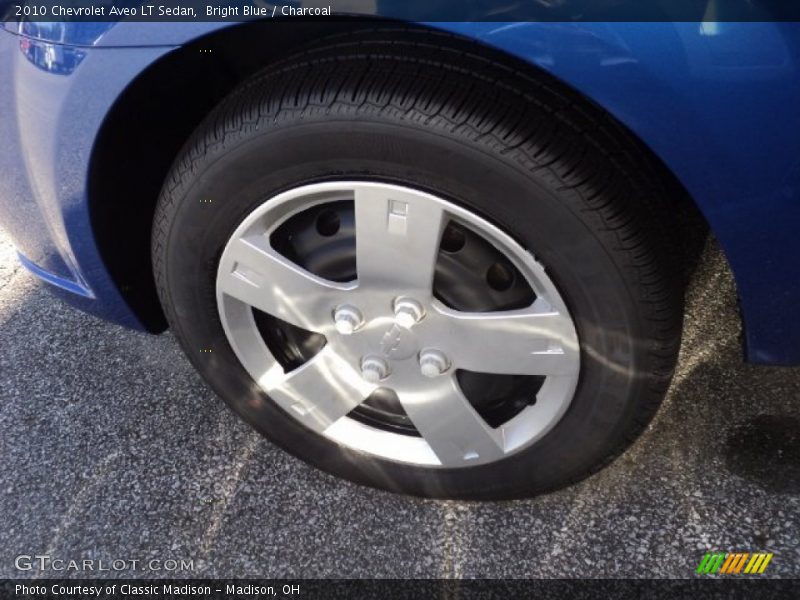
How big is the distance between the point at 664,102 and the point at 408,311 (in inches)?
21.8

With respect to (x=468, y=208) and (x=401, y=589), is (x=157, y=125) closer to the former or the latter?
(x=468, y=208)

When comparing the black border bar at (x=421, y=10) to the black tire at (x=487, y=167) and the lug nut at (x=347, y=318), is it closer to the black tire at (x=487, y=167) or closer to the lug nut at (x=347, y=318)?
the black tire at (x=487, y=167)

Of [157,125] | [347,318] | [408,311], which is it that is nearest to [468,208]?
[408,311]

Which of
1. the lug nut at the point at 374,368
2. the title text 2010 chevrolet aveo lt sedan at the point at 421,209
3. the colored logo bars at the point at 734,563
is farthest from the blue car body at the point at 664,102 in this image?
the lug nut at the point at 374,368

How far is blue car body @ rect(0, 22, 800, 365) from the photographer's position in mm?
946

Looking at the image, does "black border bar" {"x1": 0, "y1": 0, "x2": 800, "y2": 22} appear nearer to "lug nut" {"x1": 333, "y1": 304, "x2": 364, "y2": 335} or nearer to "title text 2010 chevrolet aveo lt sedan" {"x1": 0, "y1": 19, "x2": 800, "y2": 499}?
"title text 2010 chevrolet aveo lt sedan" {"x1": 0, "y1": 19, "x2": 800, "y2": 499}

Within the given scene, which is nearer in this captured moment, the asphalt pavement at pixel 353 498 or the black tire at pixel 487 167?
the black tire at pixel 487 167

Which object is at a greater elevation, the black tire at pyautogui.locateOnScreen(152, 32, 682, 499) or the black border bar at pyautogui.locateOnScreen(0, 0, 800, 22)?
the black border bar at pyautogui.locateOnScreen(0, 0, 800, 22)

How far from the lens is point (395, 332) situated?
1.37m

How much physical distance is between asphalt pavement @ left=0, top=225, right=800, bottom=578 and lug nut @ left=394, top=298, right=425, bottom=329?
503 mm

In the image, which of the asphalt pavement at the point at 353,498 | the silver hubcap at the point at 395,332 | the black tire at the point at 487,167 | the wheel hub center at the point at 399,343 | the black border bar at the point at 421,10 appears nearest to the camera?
the black border bar at the point at 421,10

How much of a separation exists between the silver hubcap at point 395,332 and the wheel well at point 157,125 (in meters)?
0.28

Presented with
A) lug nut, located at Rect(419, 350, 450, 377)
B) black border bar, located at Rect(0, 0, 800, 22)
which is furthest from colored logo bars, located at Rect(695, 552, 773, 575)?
black border bar, located at Rect(0, 0, 800, 22)

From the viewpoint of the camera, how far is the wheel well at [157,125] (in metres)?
1.23
